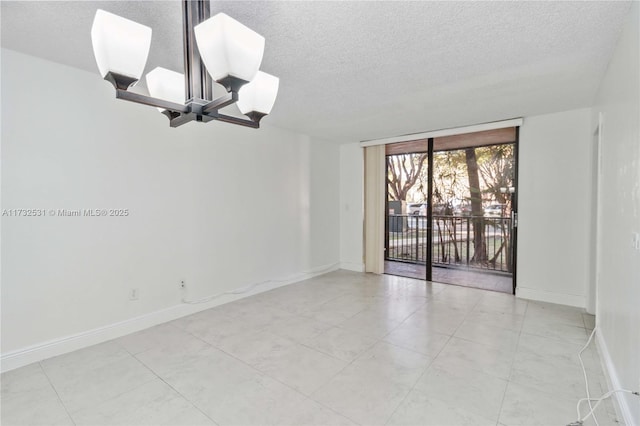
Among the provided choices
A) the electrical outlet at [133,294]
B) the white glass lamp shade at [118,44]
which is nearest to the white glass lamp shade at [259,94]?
the white glass lamp shade at [118,44]

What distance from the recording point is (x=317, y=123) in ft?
13.5

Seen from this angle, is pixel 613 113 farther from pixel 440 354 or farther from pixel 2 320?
pixel 2 320

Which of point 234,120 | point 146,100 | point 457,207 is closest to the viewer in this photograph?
point 146,100

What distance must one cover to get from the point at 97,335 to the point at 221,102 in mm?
2559

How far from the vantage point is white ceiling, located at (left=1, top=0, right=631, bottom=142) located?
1.70 metres

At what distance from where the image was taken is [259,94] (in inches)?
65.7

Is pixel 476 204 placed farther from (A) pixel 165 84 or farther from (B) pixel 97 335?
(B) pixel 97 335

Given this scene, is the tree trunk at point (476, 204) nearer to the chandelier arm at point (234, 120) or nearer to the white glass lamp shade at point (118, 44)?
the chandelier arm at point (234, 120)

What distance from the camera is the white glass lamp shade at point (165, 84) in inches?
65.7

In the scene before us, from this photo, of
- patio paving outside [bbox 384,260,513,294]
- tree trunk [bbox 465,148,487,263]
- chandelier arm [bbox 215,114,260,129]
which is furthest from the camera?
tree trunk [bbox 465,148,487,263]

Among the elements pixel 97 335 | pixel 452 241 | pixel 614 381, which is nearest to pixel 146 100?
pixel 97 335

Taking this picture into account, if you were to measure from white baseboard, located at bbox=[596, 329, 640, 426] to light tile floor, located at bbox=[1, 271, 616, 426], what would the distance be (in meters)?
0.06

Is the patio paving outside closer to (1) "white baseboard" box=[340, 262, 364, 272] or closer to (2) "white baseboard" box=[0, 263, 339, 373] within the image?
(1) "white baseboard" box=[340, 262, 364, 272]

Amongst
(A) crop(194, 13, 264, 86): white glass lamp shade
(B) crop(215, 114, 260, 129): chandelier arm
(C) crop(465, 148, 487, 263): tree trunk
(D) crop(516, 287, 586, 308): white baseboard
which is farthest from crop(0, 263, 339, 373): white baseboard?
(C) crop(465, 148, 487, 263): tree trunk
